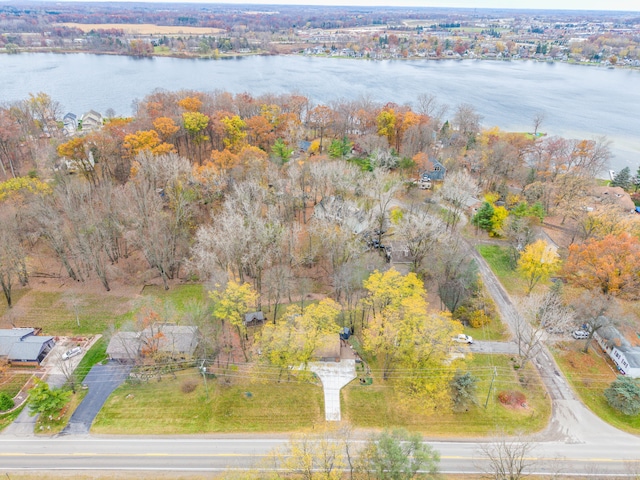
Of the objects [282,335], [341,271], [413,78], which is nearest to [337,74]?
[413,78]

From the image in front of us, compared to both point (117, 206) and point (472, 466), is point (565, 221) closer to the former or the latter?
point (472, 466)

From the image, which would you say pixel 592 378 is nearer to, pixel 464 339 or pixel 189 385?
pixel 464 339

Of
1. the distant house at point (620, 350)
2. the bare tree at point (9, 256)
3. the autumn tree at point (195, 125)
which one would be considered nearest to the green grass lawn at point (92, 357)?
the bare tree at point (9, 256)

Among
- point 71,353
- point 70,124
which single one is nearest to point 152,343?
point 71,353

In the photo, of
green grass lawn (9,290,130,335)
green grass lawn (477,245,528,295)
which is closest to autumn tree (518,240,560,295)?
green grass lawn (477,245,528,295)

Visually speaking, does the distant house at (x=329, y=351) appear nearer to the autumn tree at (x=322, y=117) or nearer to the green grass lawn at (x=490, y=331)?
the green grass lawn at (x=490, y=331)

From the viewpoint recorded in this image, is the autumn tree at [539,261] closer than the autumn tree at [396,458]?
No
